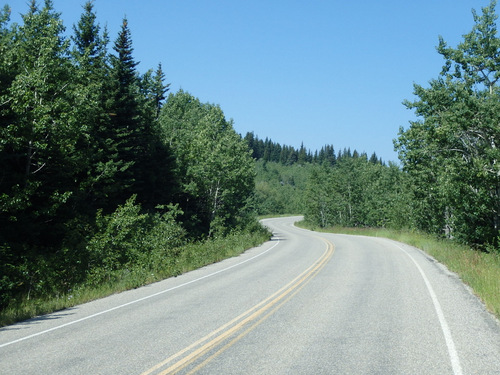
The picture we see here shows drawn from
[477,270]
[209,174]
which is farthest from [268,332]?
[209,174]

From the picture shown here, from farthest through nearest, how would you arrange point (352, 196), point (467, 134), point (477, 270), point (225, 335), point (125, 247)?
point (352, 196) < point (467, 134) < point (125, 247) < point (477, 270) < point (225, 335)

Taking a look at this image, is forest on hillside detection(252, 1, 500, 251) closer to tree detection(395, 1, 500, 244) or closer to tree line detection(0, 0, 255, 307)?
tree detection(395, 1, 500, 244)

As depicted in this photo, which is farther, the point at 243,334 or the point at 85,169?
the point at 85,169

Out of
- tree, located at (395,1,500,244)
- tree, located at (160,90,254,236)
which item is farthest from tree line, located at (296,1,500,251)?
tree, located at (160,90,254,236)

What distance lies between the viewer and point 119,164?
25.1m

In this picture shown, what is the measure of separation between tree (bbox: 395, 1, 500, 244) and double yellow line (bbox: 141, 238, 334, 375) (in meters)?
14.0

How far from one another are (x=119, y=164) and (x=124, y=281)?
503 inches

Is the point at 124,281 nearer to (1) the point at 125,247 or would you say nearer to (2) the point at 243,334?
(1) the point at 125,247

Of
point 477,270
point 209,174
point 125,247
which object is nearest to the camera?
point 477,270

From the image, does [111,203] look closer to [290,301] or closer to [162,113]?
[290,301]

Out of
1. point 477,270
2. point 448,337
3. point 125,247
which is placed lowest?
point 125,247

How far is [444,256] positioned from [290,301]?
12.2 meters

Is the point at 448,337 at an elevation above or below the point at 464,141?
below

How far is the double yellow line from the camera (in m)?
5.94
